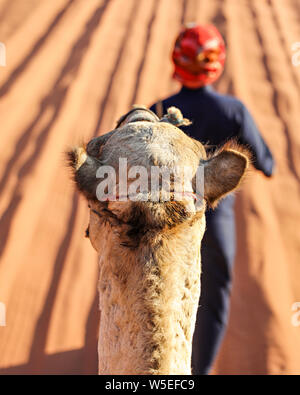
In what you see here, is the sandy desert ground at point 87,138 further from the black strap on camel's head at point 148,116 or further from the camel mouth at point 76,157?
the camel mouth at point 76,157

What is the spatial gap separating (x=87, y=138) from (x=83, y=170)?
13.9 feet

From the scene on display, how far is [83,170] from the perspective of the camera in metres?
1.61

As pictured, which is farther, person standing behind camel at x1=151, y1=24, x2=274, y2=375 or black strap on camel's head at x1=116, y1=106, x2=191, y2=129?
person standing behind camel at x1=151, y1=24, x2=274, y2=375

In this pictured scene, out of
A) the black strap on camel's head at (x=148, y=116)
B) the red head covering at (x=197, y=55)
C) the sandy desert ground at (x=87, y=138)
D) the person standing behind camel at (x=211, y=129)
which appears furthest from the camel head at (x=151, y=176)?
the red head covering at (x=197, y=55)

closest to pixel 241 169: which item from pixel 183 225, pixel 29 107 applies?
pixel 183 225

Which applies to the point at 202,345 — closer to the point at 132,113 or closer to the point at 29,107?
the point at 132,113

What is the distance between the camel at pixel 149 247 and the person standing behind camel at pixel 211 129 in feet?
3.24

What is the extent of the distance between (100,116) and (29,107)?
125cm

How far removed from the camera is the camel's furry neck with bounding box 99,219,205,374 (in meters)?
1.38

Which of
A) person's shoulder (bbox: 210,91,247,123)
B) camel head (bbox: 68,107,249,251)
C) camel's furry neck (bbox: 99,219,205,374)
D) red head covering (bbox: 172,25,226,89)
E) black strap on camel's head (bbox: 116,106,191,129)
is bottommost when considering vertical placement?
camel's furry neck (bbox: 99,219,205,374)

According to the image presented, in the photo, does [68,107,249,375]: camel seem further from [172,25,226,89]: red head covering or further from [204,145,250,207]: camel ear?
[172,25,226,89]: red head covering

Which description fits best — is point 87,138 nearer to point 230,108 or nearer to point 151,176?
point 230,108

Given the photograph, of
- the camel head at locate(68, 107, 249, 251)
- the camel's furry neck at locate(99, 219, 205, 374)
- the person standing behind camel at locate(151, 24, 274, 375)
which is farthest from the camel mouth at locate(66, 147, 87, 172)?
the person standing behind camel at locate(151, 24, 274, 375)

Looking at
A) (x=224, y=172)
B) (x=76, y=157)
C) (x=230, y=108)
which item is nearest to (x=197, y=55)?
(x=230, y=108)
